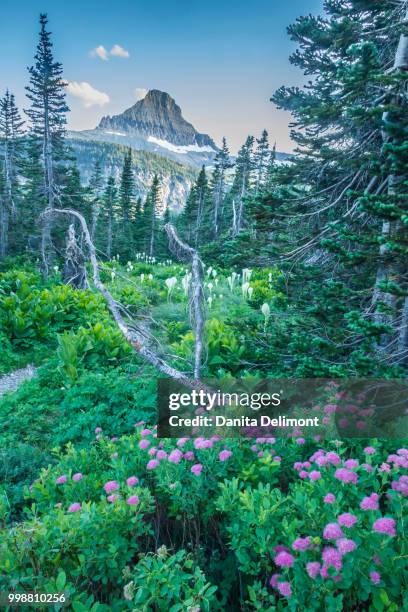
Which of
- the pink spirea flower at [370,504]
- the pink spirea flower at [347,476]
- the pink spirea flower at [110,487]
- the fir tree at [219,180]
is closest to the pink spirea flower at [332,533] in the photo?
the pink spirea flower at [370,504]

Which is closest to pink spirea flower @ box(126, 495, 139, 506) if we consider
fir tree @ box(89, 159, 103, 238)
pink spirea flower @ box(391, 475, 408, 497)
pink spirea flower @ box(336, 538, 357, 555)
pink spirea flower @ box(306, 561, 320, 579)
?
pink spirea flower @ box(306, 561, 320, 579)

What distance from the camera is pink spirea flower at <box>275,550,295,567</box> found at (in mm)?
1479

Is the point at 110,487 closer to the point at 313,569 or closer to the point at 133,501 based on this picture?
the point at 133,501

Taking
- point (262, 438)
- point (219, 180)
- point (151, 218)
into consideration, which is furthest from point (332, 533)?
point (219, 180)

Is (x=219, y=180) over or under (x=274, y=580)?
over

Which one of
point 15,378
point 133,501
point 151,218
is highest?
point 151,218

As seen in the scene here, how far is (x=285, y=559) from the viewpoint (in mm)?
1490

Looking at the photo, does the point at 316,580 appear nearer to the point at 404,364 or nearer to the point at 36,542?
the point at 36,542

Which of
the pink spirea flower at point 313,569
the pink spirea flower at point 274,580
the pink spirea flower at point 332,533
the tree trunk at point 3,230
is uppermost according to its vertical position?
the tree trunk at point 3,230

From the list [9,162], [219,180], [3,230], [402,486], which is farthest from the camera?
[219,180]

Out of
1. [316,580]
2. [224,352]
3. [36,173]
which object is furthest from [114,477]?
[36,173]

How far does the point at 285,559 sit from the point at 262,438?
1074mm

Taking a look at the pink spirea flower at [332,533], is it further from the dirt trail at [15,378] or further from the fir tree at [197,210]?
the fir tree at [197,210]

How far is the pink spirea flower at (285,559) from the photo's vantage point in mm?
1479
